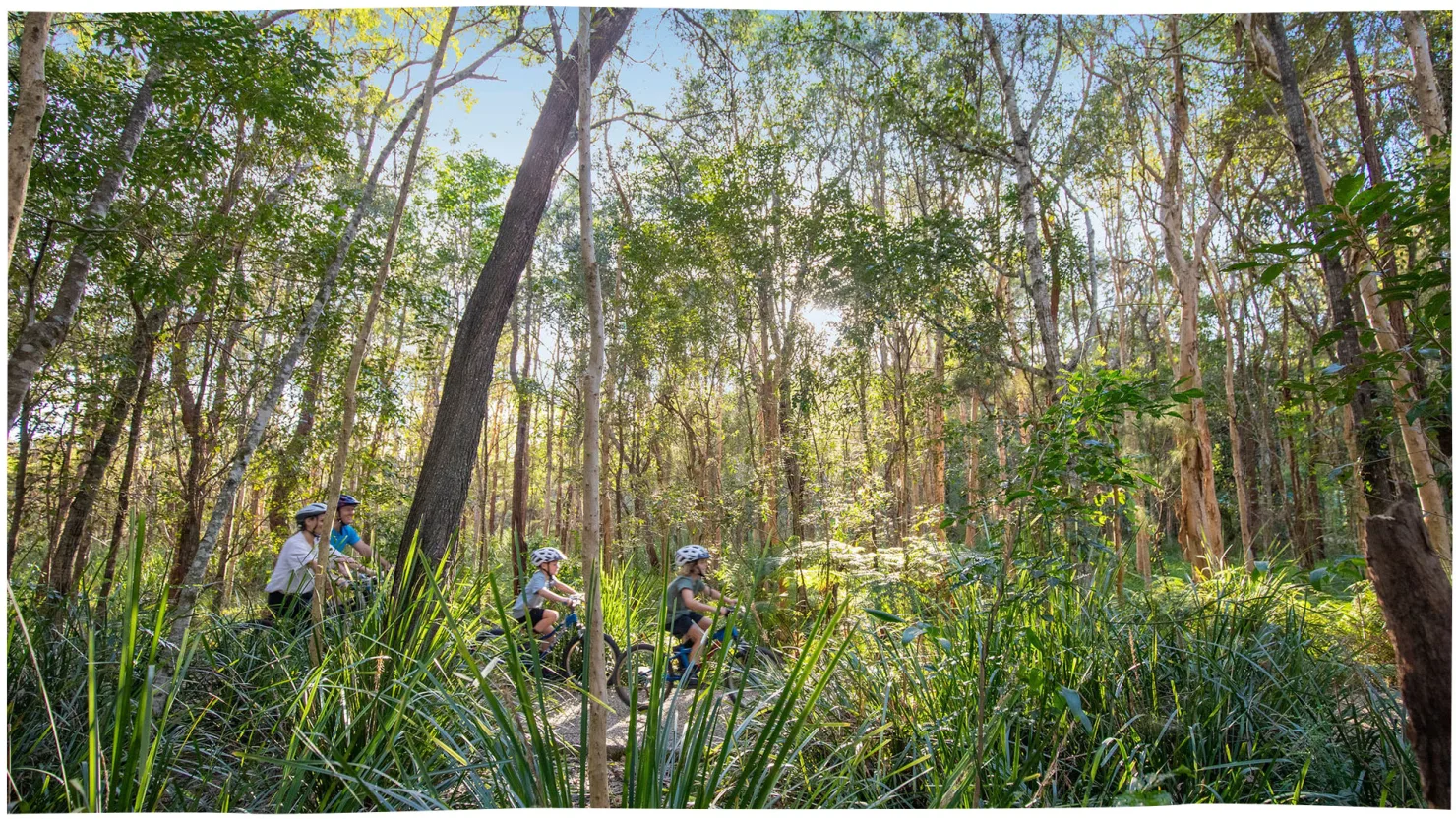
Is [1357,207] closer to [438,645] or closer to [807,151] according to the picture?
[438,645]


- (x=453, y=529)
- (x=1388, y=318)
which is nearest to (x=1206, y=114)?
(x=1388, y=318)

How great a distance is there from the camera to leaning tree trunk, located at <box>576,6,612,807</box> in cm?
120

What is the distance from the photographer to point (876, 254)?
19.5ft

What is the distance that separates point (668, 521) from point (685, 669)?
1.88m

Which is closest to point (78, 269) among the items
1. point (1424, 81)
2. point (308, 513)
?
point (308, 513)

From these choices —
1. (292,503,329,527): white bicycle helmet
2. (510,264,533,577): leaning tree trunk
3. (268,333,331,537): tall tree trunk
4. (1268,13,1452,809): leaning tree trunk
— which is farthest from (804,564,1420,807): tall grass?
(510,264,533,577): leaning tree trunk

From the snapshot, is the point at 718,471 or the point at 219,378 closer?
the point at 219,378

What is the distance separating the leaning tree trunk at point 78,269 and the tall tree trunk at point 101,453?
3.19 ft

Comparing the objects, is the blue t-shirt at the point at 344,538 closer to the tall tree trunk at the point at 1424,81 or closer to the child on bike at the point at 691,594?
the child on bike at the point at 691,594

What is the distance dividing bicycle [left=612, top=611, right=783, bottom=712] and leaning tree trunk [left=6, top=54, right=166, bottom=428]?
2.31m

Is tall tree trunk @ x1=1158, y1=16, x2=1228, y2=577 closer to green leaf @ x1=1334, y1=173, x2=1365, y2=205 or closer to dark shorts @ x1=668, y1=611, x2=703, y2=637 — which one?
dark shorts @ x1=668, y1=611, x2=703, y2=637

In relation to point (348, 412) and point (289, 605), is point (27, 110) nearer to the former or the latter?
point (348, 412)

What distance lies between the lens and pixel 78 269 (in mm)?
2607

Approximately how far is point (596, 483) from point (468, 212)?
7811mm
